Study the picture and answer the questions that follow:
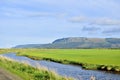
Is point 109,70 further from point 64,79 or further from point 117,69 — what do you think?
point 64,79

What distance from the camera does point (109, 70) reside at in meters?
51.9

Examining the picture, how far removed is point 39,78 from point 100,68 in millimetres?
30448

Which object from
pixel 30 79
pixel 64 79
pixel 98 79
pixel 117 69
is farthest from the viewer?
pixel 117 69

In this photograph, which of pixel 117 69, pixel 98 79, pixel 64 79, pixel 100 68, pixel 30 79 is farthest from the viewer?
pixel 100 68

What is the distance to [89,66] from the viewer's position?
57.5 metres

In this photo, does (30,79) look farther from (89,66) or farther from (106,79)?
(89,66)

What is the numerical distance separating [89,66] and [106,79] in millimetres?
16733

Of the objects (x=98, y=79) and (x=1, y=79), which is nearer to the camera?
(x=1, y=79)

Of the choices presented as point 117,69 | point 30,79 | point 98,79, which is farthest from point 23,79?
point 117,69

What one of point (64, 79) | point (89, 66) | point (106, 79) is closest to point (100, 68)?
point (89, 66)

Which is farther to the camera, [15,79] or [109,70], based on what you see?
[109,70]

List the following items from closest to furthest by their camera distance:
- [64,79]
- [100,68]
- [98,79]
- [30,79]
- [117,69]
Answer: [30,79]
[64,79]
[98,79]
[117,69]
[100,68]

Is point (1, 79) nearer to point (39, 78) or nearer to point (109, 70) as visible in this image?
point (39, 78)

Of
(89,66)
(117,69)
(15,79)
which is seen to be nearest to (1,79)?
(15,79)
